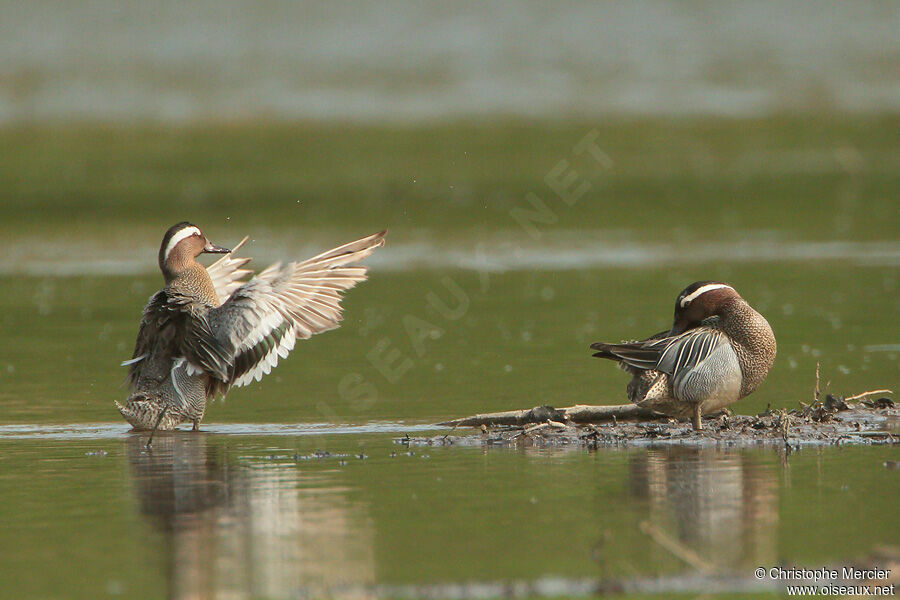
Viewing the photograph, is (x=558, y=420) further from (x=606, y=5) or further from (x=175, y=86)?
(x=606, y=5)

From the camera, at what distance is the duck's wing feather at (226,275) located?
48.9ft

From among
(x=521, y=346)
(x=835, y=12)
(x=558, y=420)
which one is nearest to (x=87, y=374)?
(x=521, y=346)

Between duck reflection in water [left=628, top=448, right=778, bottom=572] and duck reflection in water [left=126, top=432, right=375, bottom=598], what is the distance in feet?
5.18

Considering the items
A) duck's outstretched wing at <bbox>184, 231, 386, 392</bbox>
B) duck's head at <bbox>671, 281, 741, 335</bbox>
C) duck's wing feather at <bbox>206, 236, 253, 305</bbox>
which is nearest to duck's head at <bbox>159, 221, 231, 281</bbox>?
duck's outstretched wing at <bbox>184, 231, 386, 392</bbox>

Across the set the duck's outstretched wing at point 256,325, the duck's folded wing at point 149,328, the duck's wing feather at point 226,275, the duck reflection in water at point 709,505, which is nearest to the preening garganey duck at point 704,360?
the duck reflection in water at point 709,505

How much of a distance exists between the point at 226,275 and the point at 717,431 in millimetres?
5597

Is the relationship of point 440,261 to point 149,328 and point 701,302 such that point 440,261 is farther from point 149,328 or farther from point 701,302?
point 701,302

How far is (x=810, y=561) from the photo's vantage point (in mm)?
7582

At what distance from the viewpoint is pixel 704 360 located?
37.9 ft

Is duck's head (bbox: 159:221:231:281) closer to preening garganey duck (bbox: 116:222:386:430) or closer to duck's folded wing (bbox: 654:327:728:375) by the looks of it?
preening garganey duck (bbox: 116:222:386:430)

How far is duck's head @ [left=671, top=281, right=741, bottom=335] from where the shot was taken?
12086mm

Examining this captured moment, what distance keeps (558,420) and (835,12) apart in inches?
2135

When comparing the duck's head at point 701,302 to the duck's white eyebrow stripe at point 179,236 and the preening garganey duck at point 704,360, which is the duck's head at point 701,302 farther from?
the duck's white eyebrow stripe at point 179,236

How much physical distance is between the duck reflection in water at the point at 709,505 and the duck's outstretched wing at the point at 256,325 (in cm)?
364
